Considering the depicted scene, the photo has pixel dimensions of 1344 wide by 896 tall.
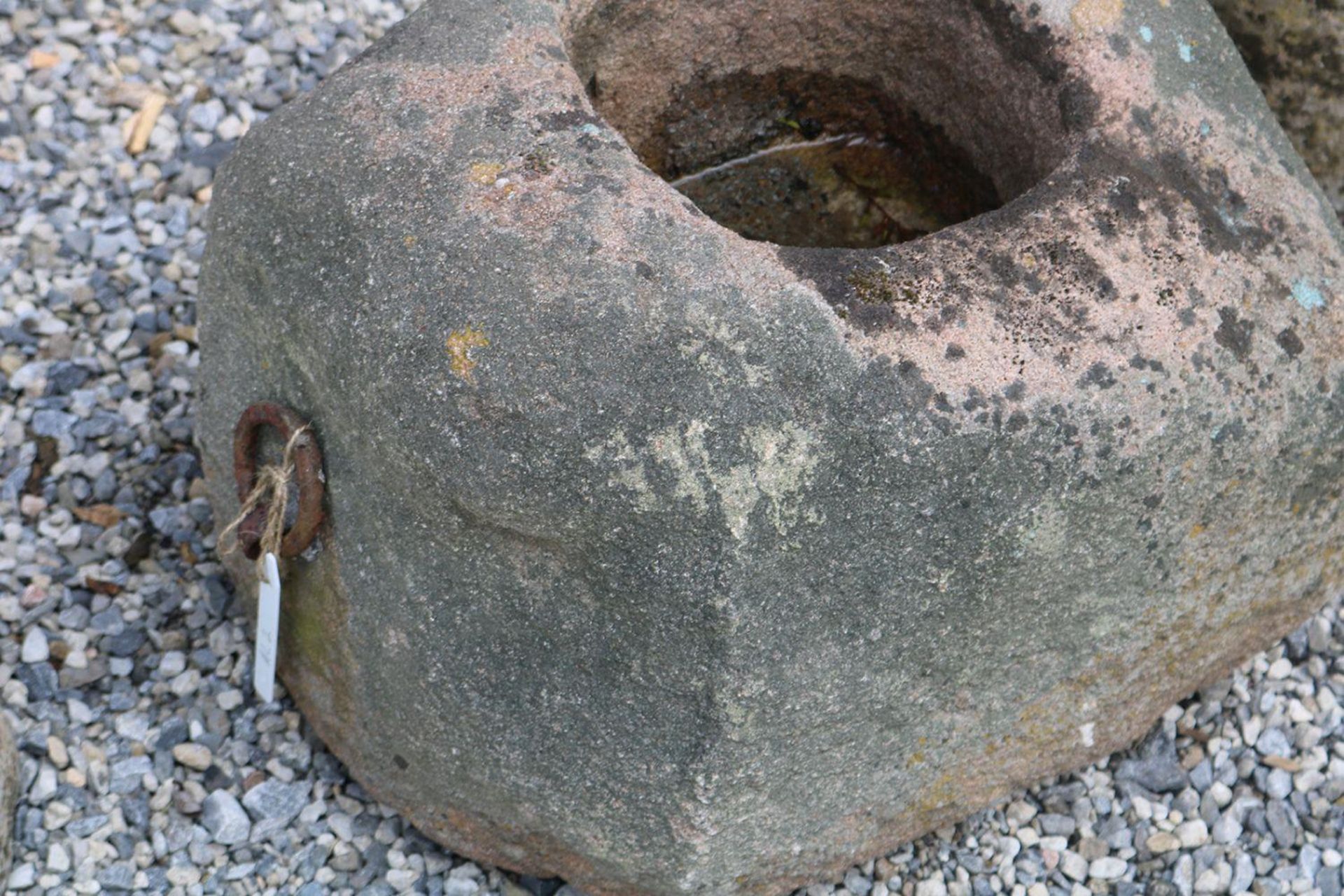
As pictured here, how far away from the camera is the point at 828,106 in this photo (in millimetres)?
2270

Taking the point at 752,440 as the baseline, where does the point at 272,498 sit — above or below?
below

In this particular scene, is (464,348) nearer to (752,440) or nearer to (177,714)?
(752,440)

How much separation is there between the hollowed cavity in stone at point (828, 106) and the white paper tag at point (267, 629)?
755mm

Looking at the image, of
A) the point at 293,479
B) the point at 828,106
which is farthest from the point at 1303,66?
the point at 293,479

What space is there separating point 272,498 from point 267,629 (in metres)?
0.20

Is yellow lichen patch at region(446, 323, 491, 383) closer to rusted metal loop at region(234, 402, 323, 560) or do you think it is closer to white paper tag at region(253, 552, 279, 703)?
rusted metal loop at region(234, 402, 323, 560)

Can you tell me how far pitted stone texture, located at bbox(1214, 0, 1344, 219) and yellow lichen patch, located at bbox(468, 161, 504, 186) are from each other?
151 cm

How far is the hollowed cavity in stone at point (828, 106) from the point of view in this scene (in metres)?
1.92

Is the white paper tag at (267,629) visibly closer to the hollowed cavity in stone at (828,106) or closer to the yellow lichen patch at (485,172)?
the yellow lichen patch at (485,172)

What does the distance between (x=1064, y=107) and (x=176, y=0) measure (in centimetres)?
184

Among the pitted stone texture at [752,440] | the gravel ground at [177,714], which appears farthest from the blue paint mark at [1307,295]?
the gravel ground at [177,714]

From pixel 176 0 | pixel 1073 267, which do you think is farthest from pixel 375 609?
pixel 176 0

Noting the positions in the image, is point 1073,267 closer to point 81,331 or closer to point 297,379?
point 297,379

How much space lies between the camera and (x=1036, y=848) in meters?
1.99
